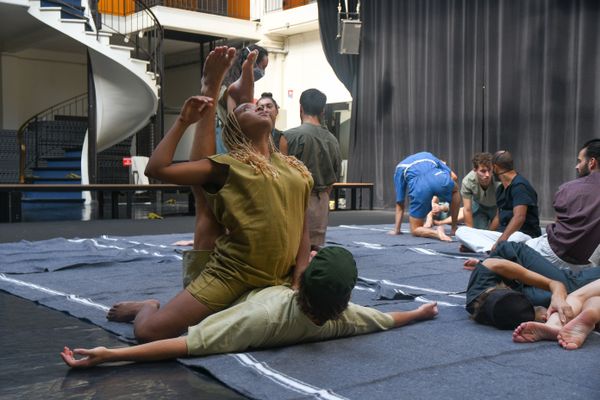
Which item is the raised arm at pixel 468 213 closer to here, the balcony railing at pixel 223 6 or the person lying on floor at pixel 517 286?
the person lying on floor at pixel 517 286

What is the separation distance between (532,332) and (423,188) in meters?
4.04

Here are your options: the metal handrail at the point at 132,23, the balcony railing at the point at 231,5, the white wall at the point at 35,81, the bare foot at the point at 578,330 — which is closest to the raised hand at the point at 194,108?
the bare foot at the point at 578,330

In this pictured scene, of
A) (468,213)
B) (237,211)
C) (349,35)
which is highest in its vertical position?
(349,35)

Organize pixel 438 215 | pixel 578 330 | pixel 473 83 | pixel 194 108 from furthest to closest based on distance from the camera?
pixel 473 83 → pixel 438 215 → pixel 578 330 → pixel 194 108

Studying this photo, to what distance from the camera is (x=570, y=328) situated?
8.24 feet

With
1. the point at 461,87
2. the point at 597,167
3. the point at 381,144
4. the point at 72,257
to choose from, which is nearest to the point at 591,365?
the point at 597,167

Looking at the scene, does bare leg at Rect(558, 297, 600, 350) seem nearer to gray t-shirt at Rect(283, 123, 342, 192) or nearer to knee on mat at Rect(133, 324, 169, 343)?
knee on mat at Rect(133, 324, 169, 343)

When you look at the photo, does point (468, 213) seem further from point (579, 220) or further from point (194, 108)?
point (194, 108)

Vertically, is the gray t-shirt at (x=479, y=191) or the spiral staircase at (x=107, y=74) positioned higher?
the spiral staircase at (x=107, y=74)

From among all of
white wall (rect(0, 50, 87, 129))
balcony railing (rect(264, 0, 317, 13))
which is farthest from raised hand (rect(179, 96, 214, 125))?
white wall (rect(0, 50, 87, 129))

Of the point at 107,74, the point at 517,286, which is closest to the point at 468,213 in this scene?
the point at 517,286

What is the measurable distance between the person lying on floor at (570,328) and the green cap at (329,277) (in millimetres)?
690

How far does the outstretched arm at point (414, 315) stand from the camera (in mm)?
2787

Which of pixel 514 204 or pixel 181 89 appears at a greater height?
pixel 181 89
